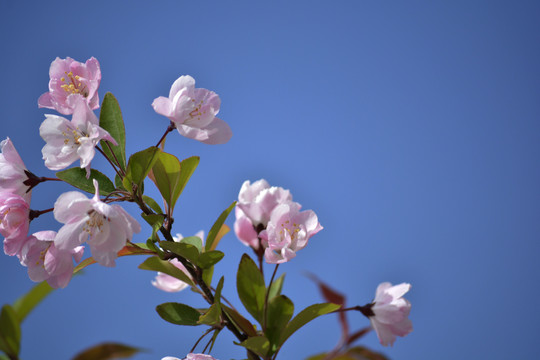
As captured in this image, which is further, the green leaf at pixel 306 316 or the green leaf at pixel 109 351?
the green leaf at pixel 306 316

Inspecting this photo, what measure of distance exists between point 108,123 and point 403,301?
0.59m

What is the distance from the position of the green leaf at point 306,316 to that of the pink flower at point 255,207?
184 mm

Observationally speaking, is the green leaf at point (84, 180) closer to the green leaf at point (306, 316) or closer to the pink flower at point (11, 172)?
the pink flower at point (11, 172)

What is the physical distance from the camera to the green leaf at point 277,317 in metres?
0.78

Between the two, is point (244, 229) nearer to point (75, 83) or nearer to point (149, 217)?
point (149, 217)

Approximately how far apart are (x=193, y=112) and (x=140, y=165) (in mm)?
135

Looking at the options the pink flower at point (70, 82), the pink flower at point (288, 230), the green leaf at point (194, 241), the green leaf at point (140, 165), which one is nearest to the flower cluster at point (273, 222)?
the pink flower at point (288, 230)

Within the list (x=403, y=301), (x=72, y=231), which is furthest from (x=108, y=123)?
(x=403, y=301)

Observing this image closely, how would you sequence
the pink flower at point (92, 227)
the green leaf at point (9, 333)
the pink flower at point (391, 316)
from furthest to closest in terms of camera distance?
the pink flower at point (391, 316)
the green leaf at point (9, 333)
the pink flower at point (92, 227)

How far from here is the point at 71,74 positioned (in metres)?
0.79

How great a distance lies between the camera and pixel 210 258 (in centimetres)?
77

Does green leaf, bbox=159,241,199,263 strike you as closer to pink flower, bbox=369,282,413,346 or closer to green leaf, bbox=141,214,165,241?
green leaf, bbox=141,214,165,241

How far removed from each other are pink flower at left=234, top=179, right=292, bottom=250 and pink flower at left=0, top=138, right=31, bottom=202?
35cm

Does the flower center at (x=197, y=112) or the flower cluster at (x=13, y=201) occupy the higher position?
the flower center at (x=197, y=112)
